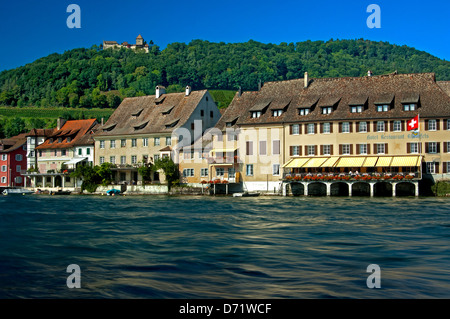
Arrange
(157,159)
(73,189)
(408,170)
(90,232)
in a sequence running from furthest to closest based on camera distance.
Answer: (73,189), (157,159), (408,170), (90,232)

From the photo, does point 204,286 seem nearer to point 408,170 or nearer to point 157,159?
point 408,170

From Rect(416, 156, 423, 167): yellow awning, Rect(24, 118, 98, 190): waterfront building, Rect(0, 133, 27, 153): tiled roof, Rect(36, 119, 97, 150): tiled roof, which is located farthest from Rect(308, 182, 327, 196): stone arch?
Rect(0, 133, 27, 153): tiled roof

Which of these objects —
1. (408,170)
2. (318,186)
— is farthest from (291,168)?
(408,170)

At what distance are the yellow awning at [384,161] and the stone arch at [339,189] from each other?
5.38m

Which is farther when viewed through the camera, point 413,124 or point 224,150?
point 224,150

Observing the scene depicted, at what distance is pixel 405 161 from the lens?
53719mm

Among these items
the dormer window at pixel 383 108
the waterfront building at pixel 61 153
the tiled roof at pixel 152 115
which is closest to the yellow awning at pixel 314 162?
the dormer window at pixel 383 108

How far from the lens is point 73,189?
7625 cm

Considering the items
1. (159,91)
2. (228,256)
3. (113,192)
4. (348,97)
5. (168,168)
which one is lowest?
(228,256)

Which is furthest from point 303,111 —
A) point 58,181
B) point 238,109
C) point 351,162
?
point 58,181

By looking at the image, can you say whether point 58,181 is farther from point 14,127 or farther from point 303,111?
point 14,127

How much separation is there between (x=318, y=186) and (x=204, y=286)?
47025mm

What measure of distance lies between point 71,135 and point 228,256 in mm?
69692

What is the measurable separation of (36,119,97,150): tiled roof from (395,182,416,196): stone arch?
1822 inches
